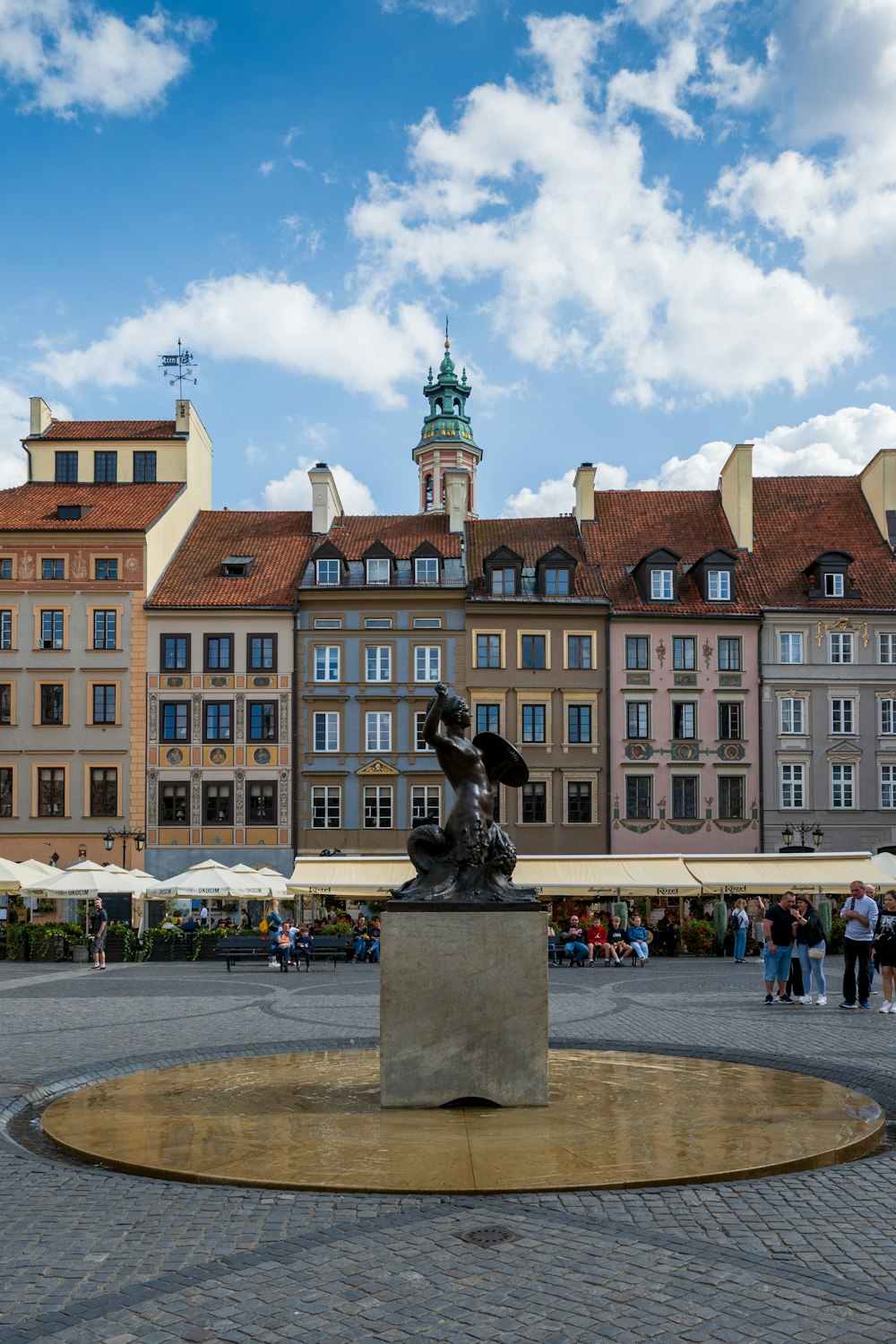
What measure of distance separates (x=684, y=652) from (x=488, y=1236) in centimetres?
4226

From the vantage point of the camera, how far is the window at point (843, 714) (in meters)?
48.3

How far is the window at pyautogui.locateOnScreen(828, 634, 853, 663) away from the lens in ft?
159

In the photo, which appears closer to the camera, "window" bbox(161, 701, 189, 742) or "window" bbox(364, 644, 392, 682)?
"window" bbox(161, 701, 189, 742)

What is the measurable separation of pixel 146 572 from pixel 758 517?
74.9 feet

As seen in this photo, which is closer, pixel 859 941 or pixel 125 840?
pixel 859 941

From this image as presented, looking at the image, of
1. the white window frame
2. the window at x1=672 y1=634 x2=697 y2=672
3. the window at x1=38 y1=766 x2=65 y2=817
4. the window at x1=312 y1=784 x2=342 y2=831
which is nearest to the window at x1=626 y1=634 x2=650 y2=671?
the window at x1=672 y1=634 x2=697 y2=672

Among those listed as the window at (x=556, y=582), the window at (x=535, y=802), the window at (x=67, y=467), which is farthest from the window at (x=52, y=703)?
the window at (x=556, y=582)

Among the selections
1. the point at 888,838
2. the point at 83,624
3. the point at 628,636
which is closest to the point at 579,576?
the point at 628,636

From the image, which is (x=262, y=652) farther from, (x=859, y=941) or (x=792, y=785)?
(x=859, y=941)

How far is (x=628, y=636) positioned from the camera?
159 ft

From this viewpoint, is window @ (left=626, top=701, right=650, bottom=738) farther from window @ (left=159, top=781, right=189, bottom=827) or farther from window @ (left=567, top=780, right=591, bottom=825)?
window @ (left=159, top=781, right=189, bottom=827)

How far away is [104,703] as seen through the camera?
47594 mm

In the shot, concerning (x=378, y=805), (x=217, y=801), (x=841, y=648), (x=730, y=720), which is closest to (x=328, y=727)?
(x=378, y=805)

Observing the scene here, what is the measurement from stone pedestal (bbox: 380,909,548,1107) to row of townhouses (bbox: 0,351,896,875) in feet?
118
